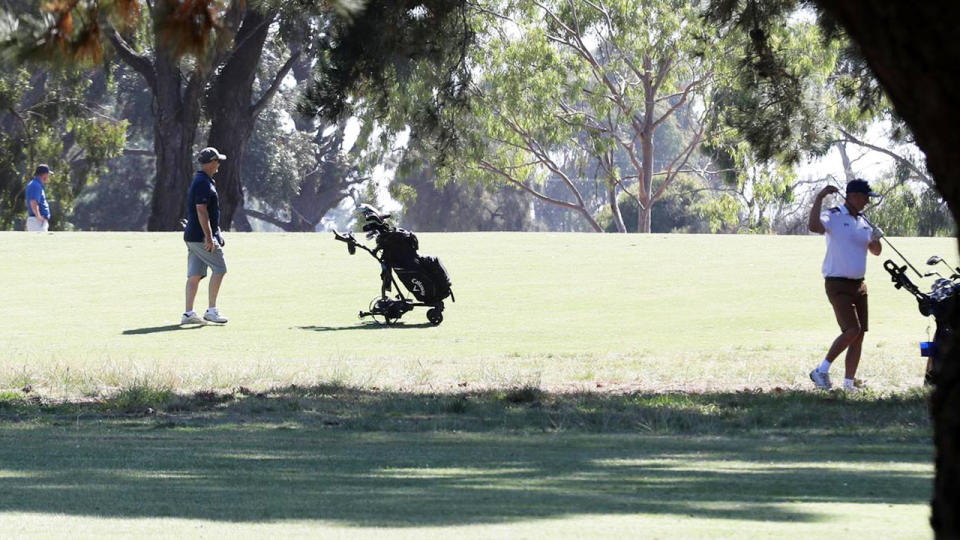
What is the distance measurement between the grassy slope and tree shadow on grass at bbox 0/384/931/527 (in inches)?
83.2

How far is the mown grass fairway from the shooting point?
24.5 feet

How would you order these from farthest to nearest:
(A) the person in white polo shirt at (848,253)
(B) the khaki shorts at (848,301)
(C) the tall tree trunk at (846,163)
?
1. (C) the tall tree trunk at (846,163)
2. (B) the khaki shorts at (848,301)
3. (A) the person in white polo shirt at (848,253)

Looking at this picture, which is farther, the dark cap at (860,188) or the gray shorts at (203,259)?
the gray shorts at (203,259)

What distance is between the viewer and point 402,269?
67.9 feet

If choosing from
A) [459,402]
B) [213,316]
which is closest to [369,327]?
[213,316]

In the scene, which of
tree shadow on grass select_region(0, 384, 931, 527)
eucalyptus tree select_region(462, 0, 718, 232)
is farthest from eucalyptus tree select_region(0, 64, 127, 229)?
tree shadow on grass select_region(0, 384, 931, 527)

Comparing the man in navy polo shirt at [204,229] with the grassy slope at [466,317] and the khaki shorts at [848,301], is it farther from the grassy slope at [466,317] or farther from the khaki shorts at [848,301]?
the khaki shorts at [848,301]

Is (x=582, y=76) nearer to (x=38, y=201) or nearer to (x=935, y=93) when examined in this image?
(x=38, y=201)

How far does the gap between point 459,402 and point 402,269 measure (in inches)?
291

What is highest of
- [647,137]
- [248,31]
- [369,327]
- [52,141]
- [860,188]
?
[248,31]

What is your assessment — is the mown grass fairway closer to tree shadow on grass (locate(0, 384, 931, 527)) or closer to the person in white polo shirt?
tree shadow on grass (locate(0, 384, 931, 527))

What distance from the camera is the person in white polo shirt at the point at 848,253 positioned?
14211mm

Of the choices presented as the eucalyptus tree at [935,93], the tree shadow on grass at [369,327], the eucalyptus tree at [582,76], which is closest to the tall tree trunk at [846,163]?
the eucalyptus tree at [582,76]

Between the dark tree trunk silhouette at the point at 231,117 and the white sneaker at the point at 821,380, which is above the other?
the dark tree trunk silhouette at the point at 231,117
